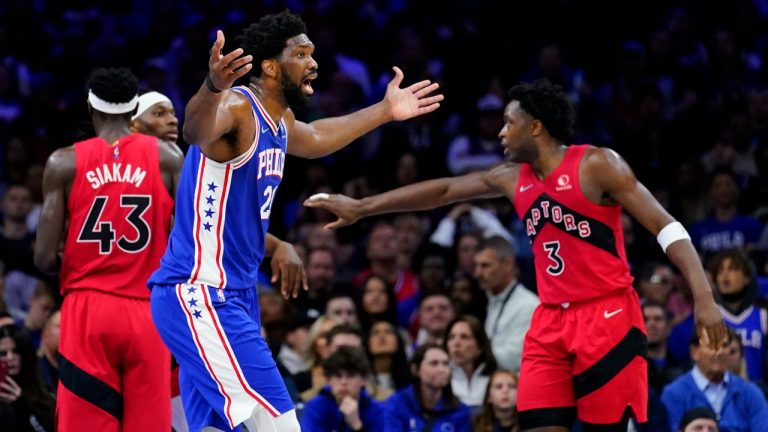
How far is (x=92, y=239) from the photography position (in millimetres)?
5953

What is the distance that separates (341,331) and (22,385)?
84.6 inches

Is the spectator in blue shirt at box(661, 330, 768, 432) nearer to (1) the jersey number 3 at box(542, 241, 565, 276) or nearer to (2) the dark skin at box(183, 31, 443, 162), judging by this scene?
(1) the jersey number 3 at box(542, 241, 565, 276)

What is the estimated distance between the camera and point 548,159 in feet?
21.3

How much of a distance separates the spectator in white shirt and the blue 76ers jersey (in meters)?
4.05

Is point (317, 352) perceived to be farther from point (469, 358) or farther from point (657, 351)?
point (657, 351)

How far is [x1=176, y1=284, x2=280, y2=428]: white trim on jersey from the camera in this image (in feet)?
16.6

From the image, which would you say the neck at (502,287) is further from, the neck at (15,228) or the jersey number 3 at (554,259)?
the neck at (15,228)

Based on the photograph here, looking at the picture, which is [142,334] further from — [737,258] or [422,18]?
[422,18]

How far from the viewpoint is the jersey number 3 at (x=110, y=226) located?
5945 mm

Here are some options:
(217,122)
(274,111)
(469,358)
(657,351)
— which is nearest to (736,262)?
(657,351)

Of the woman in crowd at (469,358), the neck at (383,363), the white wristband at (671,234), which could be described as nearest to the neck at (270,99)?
the white wristband at (671,234)

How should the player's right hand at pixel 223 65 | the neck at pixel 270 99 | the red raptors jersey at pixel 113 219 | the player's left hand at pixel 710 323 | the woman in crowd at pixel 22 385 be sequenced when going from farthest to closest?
the woman in crowd at pixel 22 385
the red raptors jersey at pixel 113 219
the player's left hand at pixel 710 323
the neck at pixel 270 99
the player's right hand at pixel 223 65

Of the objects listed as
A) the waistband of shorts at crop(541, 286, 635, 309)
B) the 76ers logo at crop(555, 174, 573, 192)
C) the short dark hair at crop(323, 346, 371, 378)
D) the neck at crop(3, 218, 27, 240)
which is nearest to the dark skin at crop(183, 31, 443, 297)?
the 76ers logo at crop(555, 174, 573, 192)

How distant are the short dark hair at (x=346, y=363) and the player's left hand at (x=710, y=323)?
2.88 meters
